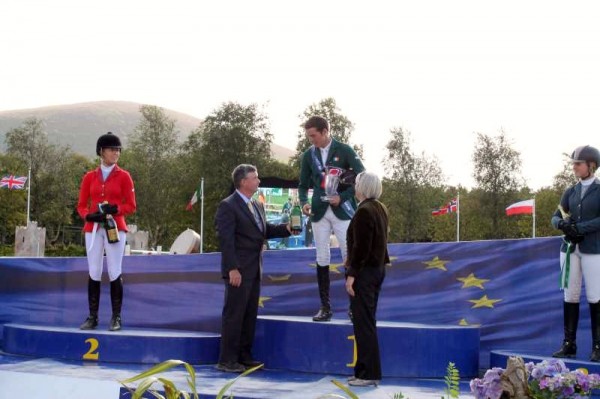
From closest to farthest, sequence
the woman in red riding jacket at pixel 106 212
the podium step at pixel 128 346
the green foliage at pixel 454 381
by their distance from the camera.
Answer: the green foliage at pixel 454 381 → the podium step at pixel 128 346 → the woman in red riding jacket at pixel 106 212

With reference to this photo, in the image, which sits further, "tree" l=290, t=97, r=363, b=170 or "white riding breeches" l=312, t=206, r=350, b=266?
"tree" l=290, t=97, r=363, b=170

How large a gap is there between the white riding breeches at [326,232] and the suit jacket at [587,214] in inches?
73.4

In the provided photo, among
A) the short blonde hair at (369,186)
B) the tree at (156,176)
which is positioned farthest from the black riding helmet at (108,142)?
the tree at (156,176)

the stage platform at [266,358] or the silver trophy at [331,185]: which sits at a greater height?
the silver trophy at [331,185]

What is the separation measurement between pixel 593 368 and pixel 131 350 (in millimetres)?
4127

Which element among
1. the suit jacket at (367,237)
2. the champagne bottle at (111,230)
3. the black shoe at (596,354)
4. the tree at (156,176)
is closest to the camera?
the suit jacket at (367,237)

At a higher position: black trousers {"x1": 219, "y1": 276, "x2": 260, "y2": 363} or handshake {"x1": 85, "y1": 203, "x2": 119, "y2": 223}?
handshake {"x1": 85, "y1": 203, "x2": 119, "y2": 223}

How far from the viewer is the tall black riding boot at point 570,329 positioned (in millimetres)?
6797

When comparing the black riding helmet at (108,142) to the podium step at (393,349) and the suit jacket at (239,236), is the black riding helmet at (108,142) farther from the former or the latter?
the podium step at (393,349)

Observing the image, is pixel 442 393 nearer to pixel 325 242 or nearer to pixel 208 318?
pixel 325 242

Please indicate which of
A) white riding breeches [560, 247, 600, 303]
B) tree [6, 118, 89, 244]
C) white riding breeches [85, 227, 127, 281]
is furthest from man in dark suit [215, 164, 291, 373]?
tree [6, 118, 89, 244]

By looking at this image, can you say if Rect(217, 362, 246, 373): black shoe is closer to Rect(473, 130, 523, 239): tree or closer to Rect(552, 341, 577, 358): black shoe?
Rect(552, 341, 577, 358): black shoe

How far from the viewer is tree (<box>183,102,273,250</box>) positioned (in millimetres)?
49875

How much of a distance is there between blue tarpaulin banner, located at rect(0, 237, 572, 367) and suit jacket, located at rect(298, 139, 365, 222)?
125 cm
